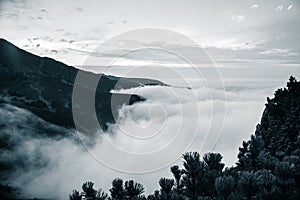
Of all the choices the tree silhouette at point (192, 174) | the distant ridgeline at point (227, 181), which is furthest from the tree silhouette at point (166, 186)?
the tree silhouette at point (192, 174)

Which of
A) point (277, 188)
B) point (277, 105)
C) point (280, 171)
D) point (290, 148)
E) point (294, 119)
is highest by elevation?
point (277, 105)

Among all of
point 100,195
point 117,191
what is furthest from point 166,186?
point 100,195

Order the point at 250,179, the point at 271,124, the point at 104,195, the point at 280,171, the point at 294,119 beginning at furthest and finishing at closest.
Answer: the point at 271,124 → the point at 294,119 → the point at 104,195 → the point at 280,171 → the point at 250,179

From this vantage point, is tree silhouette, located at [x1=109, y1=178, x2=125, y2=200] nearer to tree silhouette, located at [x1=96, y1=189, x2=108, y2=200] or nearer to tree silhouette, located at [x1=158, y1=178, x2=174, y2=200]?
tree silhouette, located at [x1=96, y1=189, x2=108, y2=200]

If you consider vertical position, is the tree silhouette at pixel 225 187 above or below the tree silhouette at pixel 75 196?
below

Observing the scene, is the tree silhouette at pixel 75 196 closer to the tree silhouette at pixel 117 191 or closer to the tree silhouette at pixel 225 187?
the tree silhouette at pixel 117 191

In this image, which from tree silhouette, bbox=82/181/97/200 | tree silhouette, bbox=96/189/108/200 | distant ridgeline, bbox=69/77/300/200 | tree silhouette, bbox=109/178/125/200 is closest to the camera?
distant ridgeline, bbox=69/77/300/200

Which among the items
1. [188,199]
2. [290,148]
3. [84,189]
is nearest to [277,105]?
[290,148]

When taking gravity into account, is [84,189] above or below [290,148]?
below

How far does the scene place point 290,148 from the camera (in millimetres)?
41000

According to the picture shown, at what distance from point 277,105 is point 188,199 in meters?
31.1

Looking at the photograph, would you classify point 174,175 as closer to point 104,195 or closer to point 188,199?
point 188,199

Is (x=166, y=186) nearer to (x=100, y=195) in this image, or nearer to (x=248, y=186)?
(x=100, y=195)

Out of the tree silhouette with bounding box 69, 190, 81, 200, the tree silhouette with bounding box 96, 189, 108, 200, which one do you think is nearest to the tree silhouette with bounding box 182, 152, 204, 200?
the tree silhouette with bounding box 96, 189, 108, 200
